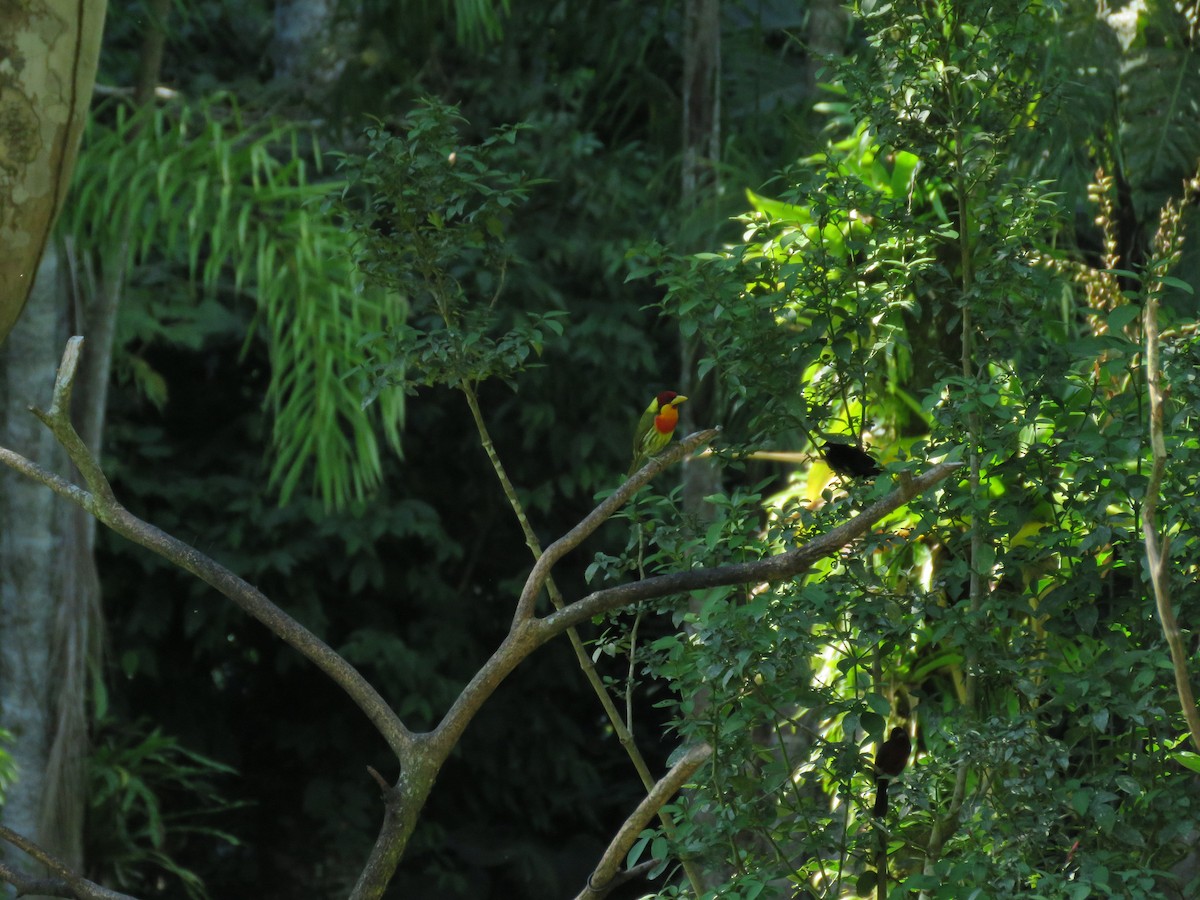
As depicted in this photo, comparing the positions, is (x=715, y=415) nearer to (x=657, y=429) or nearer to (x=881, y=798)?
→ (x=657, y=429)

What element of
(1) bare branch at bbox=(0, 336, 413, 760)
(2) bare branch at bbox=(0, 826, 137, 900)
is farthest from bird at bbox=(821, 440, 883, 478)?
(2) bare branch at bbox=(0, 826, 137, 900)

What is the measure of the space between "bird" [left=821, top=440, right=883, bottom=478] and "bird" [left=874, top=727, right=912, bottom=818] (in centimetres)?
32

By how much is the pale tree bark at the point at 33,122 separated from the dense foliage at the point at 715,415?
69 centimetres

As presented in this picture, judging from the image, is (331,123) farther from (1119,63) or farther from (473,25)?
(1119,63)

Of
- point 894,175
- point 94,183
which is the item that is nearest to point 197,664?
point 94,183

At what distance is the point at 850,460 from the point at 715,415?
6.65 ft

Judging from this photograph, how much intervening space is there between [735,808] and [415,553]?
146 inches

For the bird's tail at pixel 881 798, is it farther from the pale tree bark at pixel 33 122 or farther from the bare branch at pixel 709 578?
the pale tree bark at pixel 33 122

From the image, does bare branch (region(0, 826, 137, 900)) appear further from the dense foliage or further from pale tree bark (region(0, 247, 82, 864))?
pale tree bark (region(0, 247, 82, 864))

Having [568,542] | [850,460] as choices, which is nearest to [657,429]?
[850,460]

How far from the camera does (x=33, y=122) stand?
40.4 inches

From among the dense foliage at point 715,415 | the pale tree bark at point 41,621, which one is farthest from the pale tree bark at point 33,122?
the pale tree bark at point 41,621

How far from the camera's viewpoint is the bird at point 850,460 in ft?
5.67

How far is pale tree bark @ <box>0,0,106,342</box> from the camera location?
1014 millimetres
